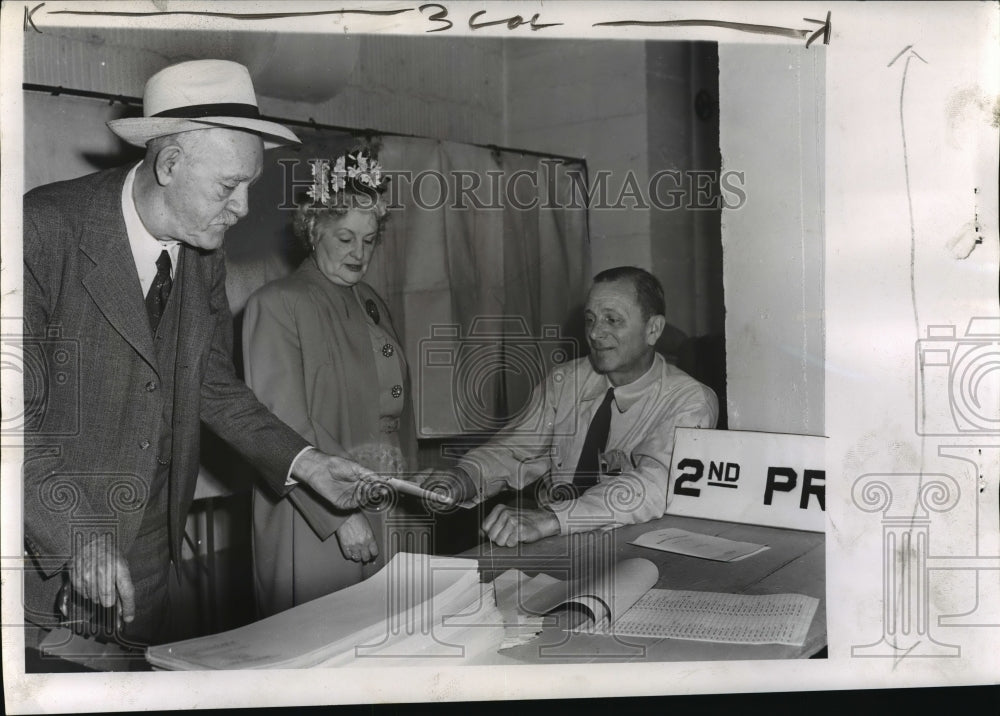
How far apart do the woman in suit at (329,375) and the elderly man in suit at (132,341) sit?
0.51ft

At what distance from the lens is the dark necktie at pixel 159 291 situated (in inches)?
96.7

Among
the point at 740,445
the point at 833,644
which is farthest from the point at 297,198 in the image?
the point at 833,644

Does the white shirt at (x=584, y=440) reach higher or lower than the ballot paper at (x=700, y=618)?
Result: higher

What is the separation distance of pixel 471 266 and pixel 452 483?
22.3 inches

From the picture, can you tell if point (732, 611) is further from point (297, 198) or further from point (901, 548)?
point (297, 198)

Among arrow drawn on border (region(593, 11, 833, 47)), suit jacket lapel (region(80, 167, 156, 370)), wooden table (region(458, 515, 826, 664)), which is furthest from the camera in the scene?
arrow drawn on border (region(593, 11, 833, 47))

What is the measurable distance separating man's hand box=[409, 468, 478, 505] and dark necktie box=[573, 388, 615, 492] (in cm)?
28

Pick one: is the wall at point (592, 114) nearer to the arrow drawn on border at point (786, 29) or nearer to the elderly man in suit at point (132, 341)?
the arrow drawn on border at point (786, 29)

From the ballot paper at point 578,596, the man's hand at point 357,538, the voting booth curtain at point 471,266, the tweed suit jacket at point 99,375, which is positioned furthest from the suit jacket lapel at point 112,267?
the ballot paper at point 578,596

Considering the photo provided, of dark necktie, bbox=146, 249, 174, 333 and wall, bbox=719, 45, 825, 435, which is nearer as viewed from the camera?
dark necktie, bbox=146, 249, 174, 333

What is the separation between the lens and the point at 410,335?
8.38ft
